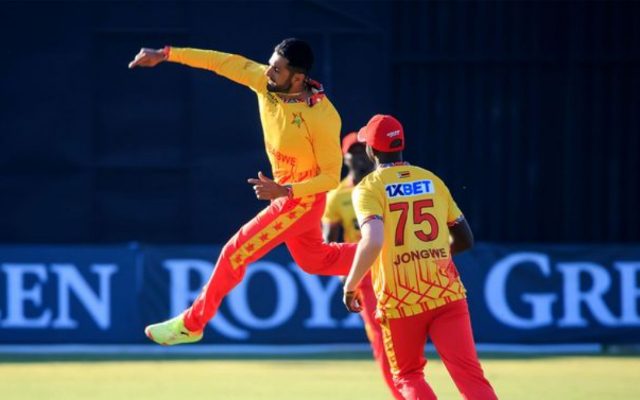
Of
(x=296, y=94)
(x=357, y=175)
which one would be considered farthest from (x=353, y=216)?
(x=296, y=94)

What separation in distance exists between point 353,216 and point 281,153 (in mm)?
2455

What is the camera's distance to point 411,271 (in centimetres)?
745

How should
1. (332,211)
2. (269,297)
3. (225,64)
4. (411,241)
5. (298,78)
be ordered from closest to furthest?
(411,241)
(298,78)
(225,64)
(332,211)
(269,297)

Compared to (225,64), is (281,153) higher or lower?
lower

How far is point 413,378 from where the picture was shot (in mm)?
7496

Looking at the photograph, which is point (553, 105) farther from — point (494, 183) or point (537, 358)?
point (537, 358)

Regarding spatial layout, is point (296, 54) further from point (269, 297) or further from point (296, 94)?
point (269, 297)

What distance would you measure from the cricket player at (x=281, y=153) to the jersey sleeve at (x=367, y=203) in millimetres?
1067

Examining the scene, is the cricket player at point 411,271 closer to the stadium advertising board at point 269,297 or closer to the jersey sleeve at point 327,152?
the jersey sleeve at point 327,152

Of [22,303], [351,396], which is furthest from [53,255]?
[351,396]

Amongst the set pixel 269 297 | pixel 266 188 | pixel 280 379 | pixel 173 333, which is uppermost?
pixel 266 188

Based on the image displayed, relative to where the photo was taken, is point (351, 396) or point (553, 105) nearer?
point (351, 396)

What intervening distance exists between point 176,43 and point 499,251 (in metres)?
4.04

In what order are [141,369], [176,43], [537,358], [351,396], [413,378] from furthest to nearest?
[176,43] → [537,358] → [141,369] → [351,396] → [413,378]
